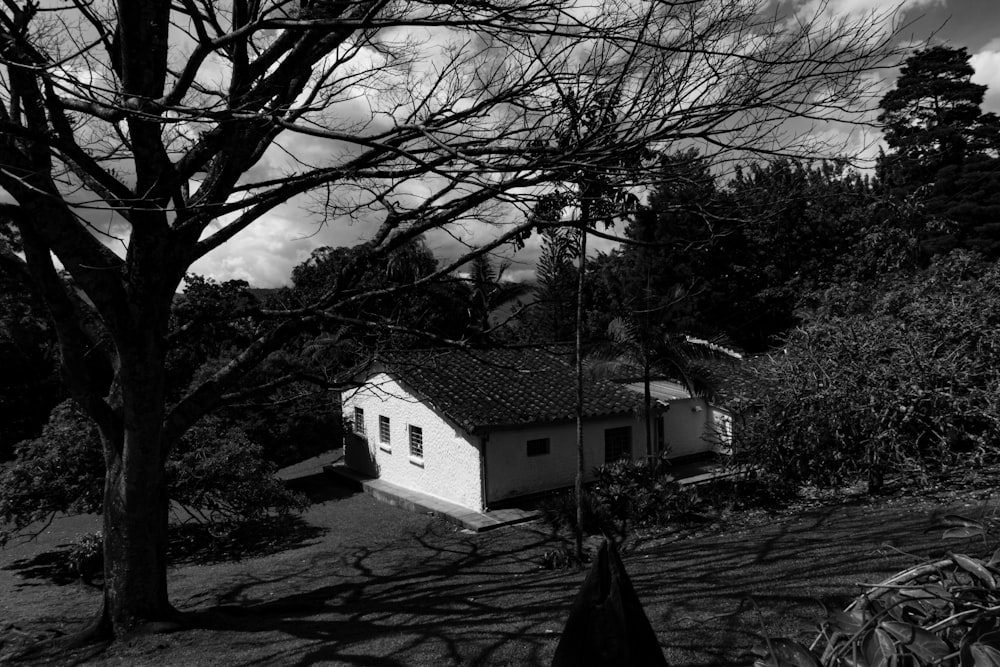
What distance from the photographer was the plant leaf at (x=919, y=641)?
53.8 inches

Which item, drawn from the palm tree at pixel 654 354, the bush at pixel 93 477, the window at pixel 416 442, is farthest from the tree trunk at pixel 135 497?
the window at pixel 416 442

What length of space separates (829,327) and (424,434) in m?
10.4

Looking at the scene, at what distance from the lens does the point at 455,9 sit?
4.98 metres

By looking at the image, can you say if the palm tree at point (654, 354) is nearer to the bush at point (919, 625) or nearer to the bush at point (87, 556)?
the bush at point (87, 556)

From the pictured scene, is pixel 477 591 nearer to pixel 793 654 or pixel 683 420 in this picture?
pixel 793 654

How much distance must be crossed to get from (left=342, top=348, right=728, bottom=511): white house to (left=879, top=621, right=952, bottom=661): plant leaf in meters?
14.0

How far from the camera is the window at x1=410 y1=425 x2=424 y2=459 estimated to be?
18.9 metres

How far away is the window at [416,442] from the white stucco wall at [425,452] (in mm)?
135

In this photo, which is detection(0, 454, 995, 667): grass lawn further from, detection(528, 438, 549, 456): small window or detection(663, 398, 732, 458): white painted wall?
detection(663, 398, 732, 458): white painted wall

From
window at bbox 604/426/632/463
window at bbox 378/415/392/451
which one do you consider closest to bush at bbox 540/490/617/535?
window at bbox 604/426/632/463

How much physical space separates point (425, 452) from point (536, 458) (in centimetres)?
317

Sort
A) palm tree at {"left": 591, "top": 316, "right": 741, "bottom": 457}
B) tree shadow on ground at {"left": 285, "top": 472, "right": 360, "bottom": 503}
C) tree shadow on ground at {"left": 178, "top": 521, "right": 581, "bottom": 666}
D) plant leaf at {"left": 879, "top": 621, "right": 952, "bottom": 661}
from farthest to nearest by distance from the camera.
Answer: tree shadow on ground at {"left": 285, "top": 472, "right": 360, "bottom": 503} < palm tree at {"left": 591, "top": 316, "right": 741, "bottom": 457} < tree shadow on ground at {"left": 178, "top": 521, "right": 581, "bottom": 666} < plant leaf at {"left": 879, "top": 621, "right": 952, "bottom": 661}

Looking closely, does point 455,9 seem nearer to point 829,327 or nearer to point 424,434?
point 829,327

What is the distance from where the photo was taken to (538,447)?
17328mm
